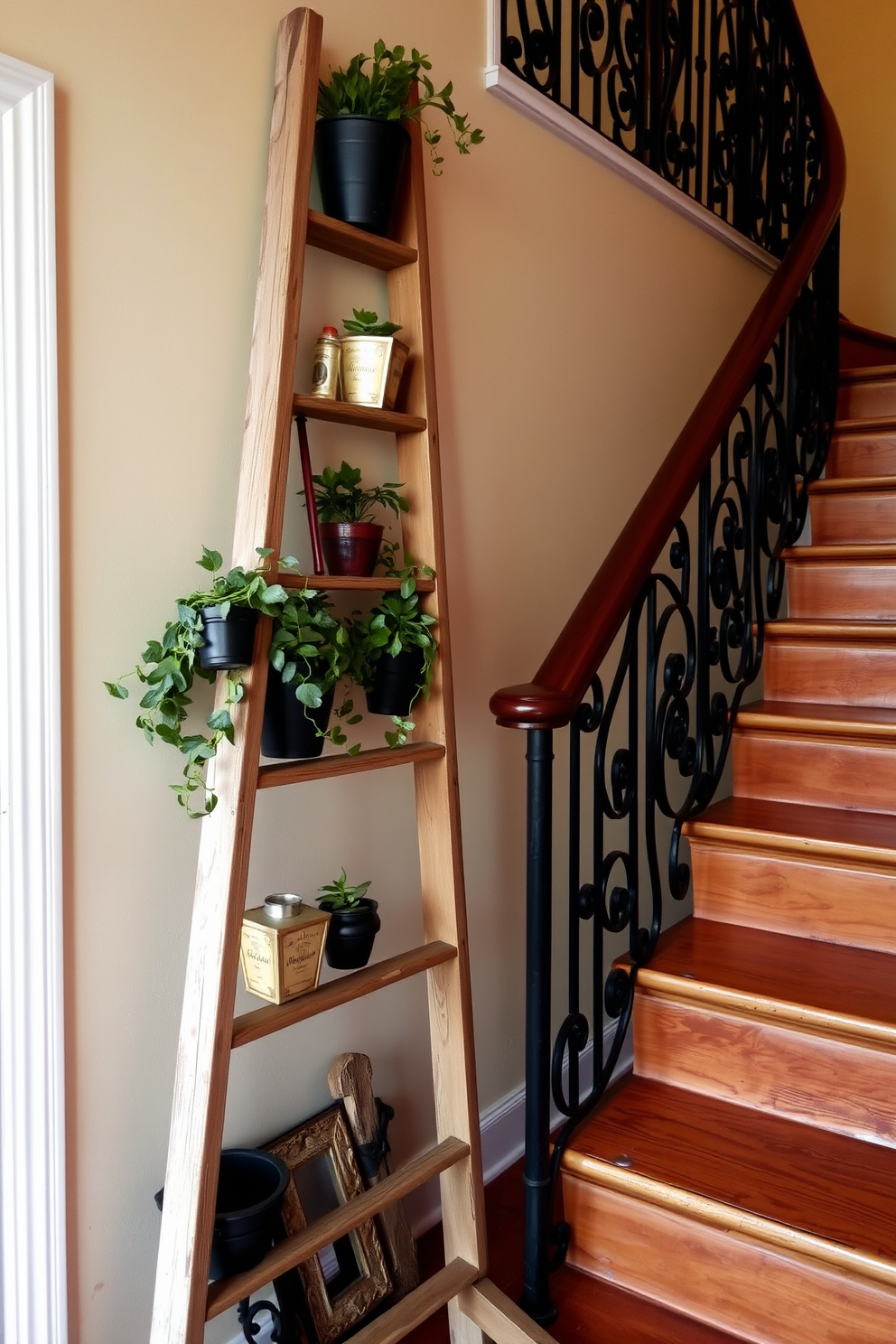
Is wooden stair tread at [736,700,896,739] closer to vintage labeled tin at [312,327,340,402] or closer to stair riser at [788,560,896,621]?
stair riser at [788,560,896,621]

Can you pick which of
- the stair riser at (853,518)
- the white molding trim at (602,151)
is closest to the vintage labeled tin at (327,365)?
the white molding trim at (602,151)

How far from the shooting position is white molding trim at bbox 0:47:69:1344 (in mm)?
1414

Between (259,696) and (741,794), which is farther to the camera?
(741,794)

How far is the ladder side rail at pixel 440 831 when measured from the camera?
187 centimetres

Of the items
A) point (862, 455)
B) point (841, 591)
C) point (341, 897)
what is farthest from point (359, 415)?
point (862, 455)

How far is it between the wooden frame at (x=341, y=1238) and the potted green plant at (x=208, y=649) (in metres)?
A: 0.74

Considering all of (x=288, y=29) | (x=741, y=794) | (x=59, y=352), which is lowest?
(x=741, y=794)

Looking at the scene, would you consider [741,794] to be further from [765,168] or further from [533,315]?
[765,168]

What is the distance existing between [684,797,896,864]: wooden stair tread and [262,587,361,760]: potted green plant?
3.55 feet

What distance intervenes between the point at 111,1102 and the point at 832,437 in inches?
118

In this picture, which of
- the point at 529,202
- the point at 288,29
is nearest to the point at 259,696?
the point at 288,29

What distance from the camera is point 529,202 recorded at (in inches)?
96.2

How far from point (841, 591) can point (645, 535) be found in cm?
125

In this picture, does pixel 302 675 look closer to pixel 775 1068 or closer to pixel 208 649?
pixel 208 649
